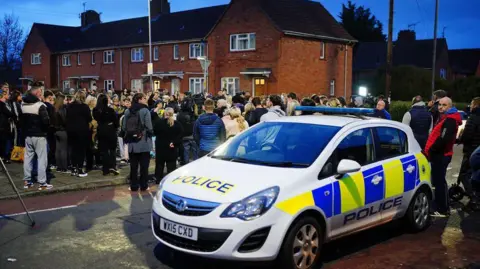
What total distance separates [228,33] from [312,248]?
105 ft

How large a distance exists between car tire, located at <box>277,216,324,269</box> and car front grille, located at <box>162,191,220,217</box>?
835 millimetres

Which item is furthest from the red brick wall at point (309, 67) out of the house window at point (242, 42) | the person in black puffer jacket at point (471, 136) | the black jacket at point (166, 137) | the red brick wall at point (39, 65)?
the red brick wall at point (39, 65)

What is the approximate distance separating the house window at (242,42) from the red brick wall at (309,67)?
8.37ft

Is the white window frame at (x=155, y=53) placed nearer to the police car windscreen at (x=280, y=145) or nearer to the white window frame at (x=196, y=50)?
the white window frame at (x=196, y=50)

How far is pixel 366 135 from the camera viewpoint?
632cm

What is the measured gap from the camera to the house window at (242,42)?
34969 millimetres

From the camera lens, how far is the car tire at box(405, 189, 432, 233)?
22.7 ft

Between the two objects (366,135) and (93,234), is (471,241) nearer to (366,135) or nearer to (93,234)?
(366,135)

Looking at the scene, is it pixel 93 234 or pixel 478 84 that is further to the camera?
pixel 478 84

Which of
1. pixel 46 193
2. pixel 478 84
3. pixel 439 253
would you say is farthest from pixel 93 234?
pixel 478 84

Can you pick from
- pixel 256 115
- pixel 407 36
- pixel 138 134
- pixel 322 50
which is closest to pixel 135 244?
pixel 138 134

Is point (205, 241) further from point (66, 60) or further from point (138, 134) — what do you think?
point (66, 60)

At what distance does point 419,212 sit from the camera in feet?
23.2

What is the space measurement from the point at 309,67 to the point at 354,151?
30.5 metres
